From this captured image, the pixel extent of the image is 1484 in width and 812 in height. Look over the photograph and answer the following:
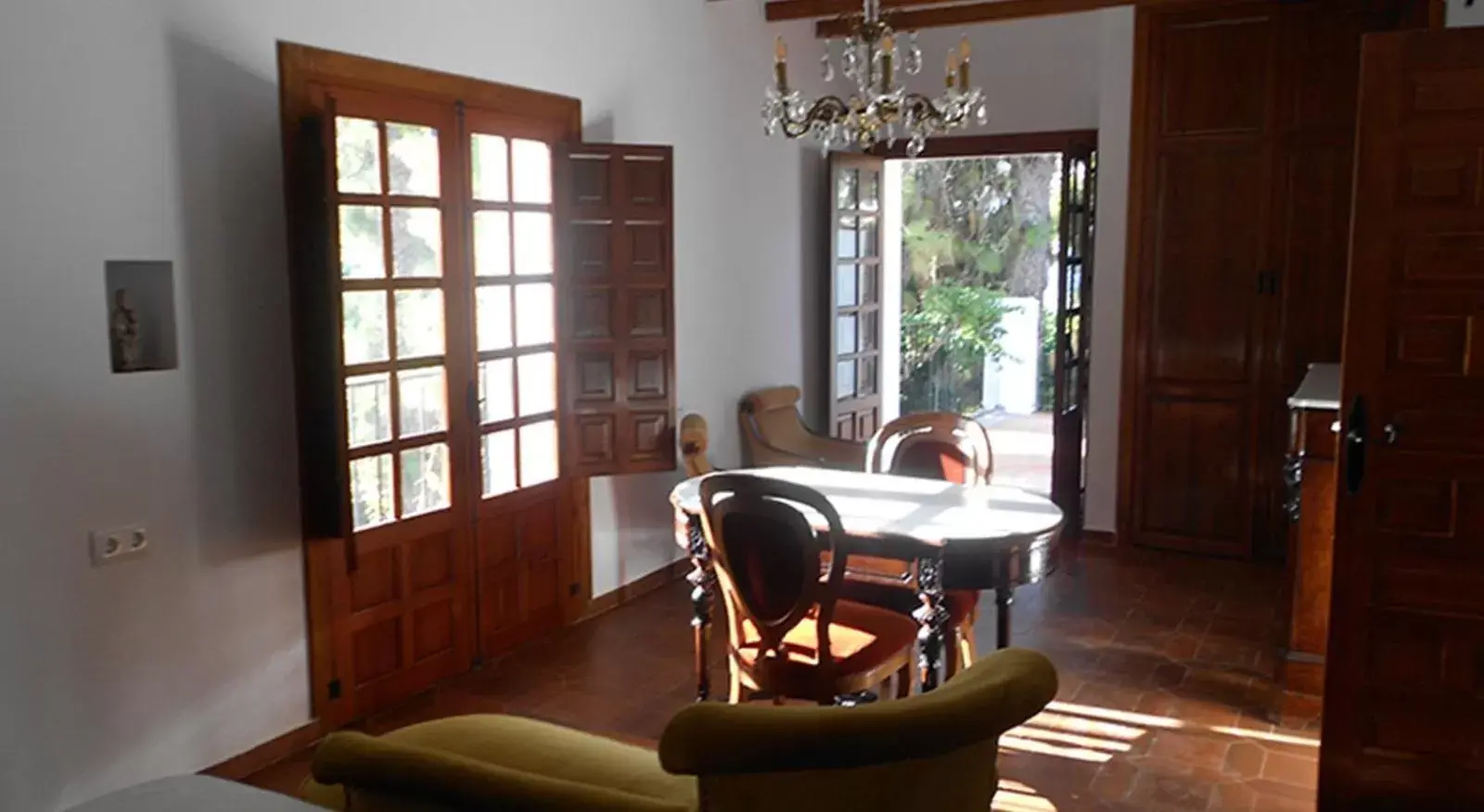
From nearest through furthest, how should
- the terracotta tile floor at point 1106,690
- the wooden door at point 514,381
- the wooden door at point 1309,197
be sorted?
the terracotta tile floor at point 1106,690 < the wooden door at point 514,381 < the wooden door at point 1309,197

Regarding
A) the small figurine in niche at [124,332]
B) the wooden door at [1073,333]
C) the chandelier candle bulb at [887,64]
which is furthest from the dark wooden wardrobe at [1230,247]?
the small figurine in niche at [124,332]

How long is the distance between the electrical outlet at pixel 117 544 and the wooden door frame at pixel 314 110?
56cm

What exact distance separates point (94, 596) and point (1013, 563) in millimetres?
Answer: 2501

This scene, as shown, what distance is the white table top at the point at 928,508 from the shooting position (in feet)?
10.6

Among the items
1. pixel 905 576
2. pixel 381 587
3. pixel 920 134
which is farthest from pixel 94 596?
pixel 920 134

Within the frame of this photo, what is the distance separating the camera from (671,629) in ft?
16.3

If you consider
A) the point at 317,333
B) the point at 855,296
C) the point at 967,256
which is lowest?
the point at 317,333

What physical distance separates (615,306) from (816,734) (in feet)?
11.1

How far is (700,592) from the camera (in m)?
3.73

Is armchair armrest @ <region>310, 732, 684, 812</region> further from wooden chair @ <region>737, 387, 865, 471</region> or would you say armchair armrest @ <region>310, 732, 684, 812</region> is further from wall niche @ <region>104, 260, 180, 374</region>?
wooden chair @ <region>737, 387, 865, 471</region>

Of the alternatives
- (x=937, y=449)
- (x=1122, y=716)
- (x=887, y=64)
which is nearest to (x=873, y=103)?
(x=887, y=64)

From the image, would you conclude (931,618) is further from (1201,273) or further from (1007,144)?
(1007,144)

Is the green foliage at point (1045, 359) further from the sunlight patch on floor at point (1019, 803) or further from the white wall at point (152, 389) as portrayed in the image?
the sunlight patch on floor at point (1019, 803)

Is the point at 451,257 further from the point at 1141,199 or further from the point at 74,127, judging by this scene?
the point at 1141,199
